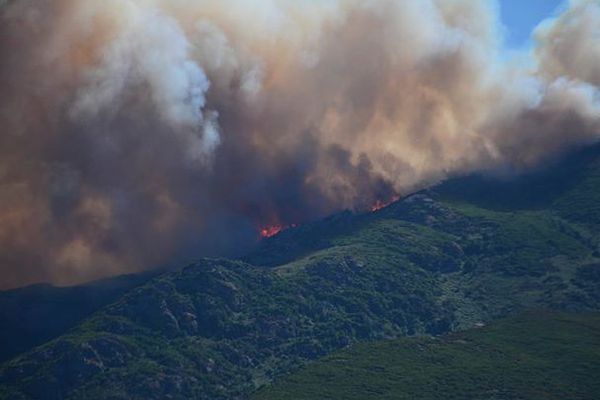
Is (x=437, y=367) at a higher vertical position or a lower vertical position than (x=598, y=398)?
higher

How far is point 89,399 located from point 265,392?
31.9 metres

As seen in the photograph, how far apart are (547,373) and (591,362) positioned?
8490 mm

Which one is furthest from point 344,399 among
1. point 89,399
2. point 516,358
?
point 89,399

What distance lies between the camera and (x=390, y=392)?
190 metres

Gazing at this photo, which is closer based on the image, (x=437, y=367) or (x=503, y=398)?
(x=503, y=398)

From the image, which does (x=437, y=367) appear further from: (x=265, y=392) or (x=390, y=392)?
(x=265, y=392)

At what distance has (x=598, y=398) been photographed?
18250 centimetres

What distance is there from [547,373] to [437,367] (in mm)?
19554

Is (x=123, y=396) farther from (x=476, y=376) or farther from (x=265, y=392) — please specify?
(x=476, y=376)

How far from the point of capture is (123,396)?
200m

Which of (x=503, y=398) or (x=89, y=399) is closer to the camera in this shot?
(x=503, y=398)

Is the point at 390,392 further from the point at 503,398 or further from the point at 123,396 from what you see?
the point at 123,396

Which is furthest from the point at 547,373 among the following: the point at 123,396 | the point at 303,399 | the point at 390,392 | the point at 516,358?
the point at 123,396

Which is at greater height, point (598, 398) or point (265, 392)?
point (265, 392)
